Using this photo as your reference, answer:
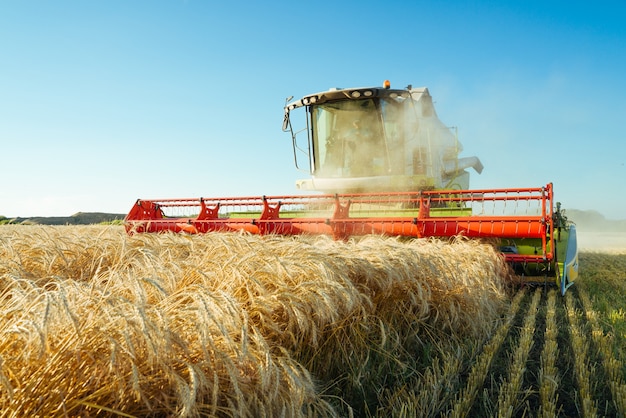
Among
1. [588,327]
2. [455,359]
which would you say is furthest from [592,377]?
[588,327]

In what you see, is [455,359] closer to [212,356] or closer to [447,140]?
A: [212,356]

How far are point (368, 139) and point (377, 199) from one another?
104 centimetres

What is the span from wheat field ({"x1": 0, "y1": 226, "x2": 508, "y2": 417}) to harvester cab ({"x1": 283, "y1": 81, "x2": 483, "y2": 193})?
2935 millimetres

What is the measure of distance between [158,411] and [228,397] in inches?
9.0

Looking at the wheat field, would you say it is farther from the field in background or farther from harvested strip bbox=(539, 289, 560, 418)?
harvested strip bbox=(539, 289, 560, 418)

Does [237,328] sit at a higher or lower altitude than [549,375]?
higher

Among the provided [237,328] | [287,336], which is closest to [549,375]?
[287,336]

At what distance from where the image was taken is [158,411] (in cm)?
129

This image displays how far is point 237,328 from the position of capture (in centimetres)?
161

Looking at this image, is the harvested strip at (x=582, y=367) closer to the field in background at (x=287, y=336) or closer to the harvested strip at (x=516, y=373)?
the field in background at (x=287, y=336)

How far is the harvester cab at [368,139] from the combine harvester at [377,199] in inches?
0.6

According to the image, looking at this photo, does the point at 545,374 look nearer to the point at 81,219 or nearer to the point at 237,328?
the point at 237,328

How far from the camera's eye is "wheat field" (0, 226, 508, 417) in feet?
4.11

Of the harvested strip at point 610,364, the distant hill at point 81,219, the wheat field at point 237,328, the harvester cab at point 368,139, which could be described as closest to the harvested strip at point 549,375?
the harvested strip at point 610,364
